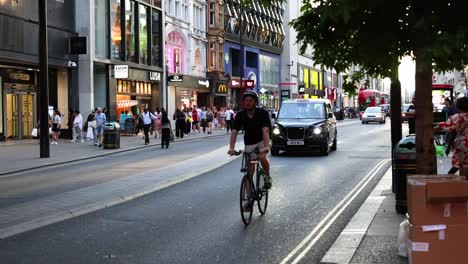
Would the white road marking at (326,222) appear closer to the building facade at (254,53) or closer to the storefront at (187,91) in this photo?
the storefront at (187,91)

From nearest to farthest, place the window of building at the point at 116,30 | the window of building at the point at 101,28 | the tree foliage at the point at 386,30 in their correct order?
1. the tree foliage at the point at 386,30
2. the window of building at the point at 101,28
3. the window of building at the point at 116,30

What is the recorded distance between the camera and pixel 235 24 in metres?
61.1

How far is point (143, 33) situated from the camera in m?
41.8

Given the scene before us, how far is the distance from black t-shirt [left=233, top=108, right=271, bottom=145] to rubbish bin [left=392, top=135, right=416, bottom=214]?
190 cm

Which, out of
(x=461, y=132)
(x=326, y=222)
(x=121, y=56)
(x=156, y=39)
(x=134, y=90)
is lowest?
(x=326, y=222)

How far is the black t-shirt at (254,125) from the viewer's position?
9109mm

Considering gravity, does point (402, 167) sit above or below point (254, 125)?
below

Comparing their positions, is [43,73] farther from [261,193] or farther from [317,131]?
[261,193]

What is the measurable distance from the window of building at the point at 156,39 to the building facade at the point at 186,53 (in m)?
1.27

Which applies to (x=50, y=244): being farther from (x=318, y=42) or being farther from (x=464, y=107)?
(x=464, y=107)

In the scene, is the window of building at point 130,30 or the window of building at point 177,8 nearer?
the window of building at point 130,30

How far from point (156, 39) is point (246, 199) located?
3582cm

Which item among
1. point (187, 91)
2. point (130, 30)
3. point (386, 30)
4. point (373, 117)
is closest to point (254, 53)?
point (373, 117)

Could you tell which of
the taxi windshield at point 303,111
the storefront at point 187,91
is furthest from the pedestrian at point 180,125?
the taxi windshield at point 303,111
